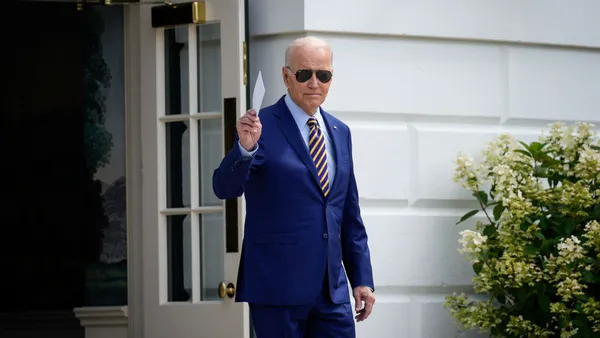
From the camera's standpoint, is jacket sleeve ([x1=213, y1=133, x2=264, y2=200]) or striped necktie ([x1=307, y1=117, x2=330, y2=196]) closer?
jacket sleeve ([x1=213, y1=133, x2=264, y2=200])

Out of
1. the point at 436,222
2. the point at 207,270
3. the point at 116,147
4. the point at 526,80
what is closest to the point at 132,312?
the point at 207,270

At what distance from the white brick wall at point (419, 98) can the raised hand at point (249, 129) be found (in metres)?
2.35

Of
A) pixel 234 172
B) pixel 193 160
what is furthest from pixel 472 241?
pixel 234 172

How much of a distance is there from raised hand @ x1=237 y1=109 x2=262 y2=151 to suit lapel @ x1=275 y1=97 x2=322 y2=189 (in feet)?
1.13

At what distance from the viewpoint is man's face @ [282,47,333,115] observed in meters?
4.91

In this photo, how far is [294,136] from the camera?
4.95m

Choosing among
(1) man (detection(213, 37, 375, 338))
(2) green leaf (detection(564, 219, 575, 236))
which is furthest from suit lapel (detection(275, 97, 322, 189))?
(2) green leaf (detection(564, 219, 575, 236))

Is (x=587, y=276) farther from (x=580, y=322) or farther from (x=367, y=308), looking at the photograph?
(x=367, y=308)

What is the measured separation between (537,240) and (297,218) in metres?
2.19

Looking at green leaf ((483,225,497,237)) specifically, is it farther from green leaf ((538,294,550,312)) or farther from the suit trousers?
the suit trousers

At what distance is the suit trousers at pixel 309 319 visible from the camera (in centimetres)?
478

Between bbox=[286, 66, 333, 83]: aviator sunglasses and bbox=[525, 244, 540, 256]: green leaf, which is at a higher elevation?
bbox=[286, 66, 333, 83]: aviator sunglasses

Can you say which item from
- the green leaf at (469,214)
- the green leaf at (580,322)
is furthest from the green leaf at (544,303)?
the green leaf at (469,214)

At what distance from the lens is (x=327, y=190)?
4.94 meters
